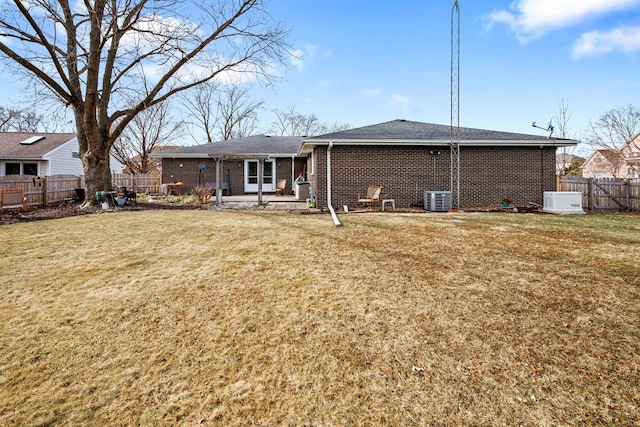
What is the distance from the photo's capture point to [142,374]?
8.93ft

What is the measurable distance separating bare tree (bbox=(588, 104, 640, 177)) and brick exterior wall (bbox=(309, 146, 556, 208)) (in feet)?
81.1

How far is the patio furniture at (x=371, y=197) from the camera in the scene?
12.4m

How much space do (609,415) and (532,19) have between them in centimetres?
1441

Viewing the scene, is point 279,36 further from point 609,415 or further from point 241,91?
point 241,91

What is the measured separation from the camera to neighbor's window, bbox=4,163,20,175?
24578 mm

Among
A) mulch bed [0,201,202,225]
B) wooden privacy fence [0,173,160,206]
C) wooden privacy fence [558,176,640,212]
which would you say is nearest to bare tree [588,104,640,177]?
wooden privacy fence [558,176,640,212]

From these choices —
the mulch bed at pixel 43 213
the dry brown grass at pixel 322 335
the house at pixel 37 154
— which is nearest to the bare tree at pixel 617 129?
the dry brown grass at pixel 322 335

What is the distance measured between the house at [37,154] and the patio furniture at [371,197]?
79.1ft

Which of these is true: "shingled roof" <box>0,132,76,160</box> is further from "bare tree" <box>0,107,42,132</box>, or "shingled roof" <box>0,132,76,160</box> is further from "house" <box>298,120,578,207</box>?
"house" <box>298,120,578,207</box>

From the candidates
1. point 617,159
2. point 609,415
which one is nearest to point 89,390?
point 609,415

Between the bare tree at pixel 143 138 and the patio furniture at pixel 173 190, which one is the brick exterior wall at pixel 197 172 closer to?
the patio furniture at pixel 173 190

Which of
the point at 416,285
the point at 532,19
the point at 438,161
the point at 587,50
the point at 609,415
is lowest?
the point at 609,415

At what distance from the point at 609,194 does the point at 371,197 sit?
8.89 m

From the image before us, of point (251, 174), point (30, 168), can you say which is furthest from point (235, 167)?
point (30, 168)
